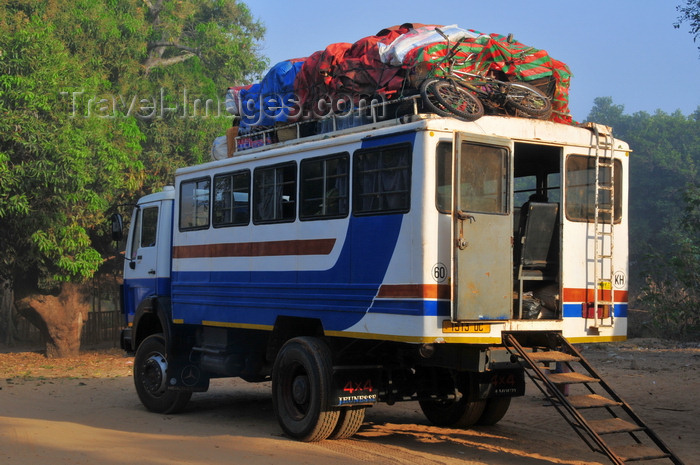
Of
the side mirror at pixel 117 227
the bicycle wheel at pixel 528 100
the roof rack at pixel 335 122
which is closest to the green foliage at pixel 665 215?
the bicycle wheel at pixel 528 100

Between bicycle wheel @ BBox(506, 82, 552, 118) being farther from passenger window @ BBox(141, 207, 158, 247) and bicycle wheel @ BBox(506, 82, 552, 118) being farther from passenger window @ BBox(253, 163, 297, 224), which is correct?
passenger window @ BBox(141, 207, 158, 247)

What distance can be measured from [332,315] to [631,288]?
2938cm

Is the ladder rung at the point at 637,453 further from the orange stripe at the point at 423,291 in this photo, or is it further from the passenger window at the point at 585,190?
the passenger window at the point at 585,190

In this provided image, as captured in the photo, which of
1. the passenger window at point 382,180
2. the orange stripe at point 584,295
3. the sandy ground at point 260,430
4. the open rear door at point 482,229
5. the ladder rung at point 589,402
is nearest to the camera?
the ladder rung at point 589,402

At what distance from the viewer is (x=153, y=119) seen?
25359 mm

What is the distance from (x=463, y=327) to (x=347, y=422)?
189cm

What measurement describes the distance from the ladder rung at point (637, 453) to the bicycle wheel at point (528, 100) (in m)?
3.22

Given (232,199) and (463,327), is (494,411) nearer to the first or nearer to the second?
(463,327)

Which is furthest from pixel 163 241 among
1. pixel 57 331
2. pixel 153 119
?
pixel 153 119

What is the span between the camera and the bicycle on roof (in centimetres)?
772

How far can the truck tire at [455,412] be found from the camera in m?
9.56

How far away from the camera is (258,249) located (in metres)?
9.46

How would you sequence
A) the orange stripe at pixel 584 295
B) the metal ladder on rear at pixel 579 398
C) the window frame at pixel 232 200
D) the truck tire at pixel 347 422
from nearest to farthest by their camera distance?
the metal ladder on rear at pixel 579 398 → the orange stripe at pixel 584 295 → the truck tire at pixel 347 422 → the window frame at pixel 232 200

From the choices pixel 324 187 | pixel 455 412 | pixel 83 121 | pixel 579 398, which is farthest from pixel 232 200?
pixel 83 121
